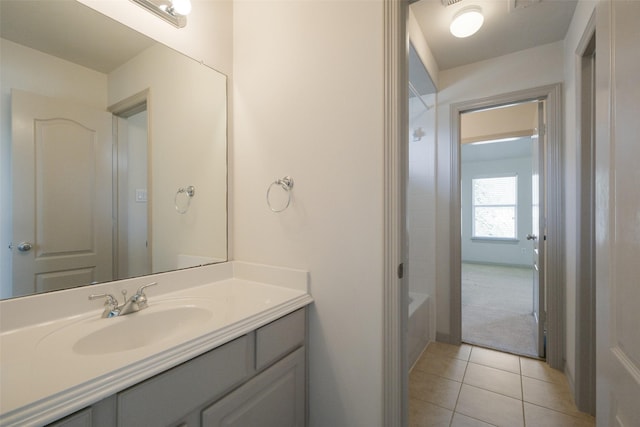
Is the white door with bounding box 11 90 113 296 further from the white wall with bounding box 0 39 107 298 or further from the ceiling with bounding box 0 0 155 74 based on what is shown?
the ceiling with bounding box 0 0 155 74

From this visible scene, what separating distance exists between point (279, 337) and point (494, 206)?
6.61m

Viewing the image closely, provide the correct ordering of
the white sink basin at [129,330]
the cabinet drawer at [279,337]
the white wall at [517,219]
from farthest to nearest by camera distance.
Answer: the white wall at [517,219] → the cabinet drawer at [279,337] → the white sink basin at [129,330]

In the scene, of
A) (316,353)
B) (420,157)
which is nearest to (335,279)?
(316,353)

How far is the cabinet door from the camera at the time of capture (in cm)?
86

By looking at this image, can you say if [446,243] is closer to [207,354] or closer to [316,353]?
[316,353]

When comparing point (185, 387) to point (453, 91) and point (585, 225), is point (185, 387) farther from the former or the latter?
point (453, 91)

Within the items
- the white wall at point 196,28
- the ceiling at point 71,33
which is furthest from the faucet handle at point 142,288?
the white wall at point 196,28

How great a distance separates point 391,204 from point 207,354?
0.82 m

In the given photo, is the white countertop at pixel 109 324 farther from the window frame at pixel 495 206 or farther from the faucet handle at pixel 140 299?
the window frame at pixel 495 206

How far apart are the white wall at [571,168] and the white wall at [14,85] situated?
8.47ft

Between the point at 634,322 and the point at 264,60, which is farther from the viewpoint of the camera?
the point at 264,60

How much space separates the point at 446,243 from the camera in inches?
96.9

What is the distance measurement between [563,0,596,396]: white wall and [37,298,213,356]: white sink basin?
86.2 inches

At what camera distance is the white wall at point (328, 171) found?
1112 millimetres
